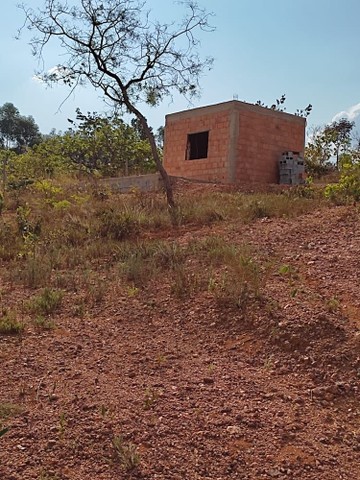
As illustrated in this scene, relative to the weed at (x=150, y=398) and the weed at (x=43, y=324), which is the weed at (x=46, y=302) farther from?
the weed at (x=150, y=398)

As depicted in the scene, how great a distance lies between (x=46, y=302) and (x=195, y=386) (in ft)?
6.40

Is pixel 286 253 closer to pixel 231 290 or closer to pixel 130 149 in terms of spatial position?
pixel 231 290

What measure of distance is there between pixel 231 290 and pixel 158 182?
7.41 meters

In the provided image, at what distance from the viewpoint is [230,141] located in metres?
11.6

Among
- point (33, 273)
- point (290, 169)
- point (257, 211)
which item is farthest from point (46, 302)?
point (290, 169)

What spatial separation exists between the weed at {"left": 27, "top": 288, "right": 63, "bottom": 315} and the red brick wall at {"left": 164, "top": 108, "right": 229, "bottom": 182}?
778 centimetres

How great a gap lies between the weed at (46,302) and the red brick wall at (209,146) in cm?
778

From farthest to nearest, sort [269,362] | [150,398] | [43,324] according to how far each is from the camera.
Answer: [43,324] < [269,362] < [150,398]

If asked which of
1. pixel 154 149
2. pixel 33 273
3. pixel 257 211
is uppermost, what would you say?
pixel 154 149

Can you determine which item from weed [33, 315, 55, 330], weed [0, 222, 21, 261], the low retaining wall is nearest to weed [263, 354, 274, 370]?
weed [33, 315, 55, 330]

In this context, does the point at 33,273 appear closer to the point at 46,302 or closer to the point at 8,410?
the point at 46,302

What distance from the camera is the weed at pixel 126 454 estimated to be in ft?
7.39

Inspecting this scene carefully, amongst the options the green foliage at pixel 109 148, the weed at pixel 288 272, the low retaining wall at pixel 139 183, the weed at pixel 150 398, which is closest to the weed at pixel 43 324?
the weed at pixel 150 398

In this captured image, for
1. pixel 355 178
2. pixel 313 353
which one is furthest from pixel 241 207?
pixel 313 353
